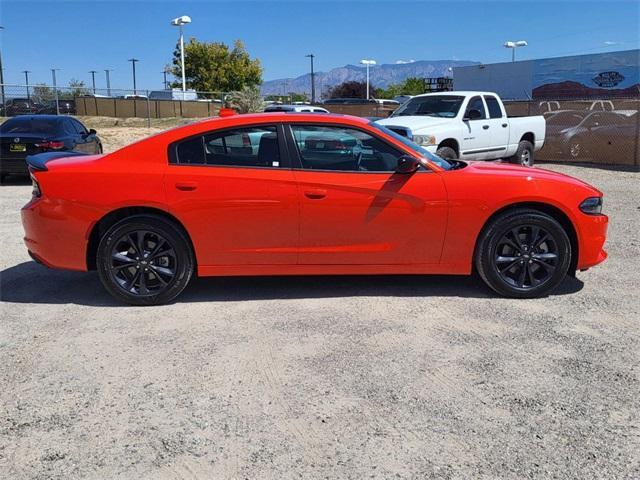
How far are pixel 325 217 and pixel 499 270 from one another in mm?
1565

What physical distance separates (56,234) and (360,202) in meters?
2.57

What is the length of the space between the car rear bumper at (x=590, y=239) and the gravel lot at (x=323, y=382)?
1.13ft

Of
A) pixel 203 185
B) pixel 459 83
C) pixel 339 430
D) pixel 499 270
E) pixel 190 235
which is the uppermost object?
pixel 459 83

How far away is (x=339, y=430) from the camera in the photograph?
10.4 ft

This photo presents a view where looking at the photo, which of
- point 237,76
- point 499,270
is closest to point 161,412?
point 499,270

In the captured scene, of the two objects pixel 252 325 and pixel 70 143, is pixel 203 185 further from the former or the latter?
pixel 70 143

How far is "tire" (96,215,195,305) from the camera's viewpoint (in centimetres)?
503

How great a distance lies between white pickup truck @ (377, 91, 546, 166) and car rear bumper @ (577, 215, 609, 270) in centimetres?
589

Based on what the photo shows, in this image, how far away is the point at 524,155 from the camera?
47.2 feet

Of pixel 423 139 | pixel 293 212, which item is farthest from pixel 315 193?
pixel 423 139

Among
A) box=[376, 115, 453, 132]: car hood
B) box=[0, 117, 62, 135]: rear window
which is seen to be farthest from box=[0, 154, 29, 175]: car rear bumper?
box=[376, 115, 453, 132]: car hood

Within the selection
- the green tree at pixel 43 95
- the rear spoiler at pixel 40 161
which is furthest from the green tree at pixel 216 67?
the rear spoiler at pixel 40 161

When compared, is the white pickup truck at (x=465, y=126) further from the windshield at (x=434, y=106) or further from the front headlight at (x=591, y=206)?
the front headlight at (x=591, y=206)

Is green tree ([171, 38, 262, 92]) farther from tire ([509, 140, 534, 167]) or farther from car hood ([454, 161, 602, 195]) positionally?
car hood ([454, 161, 602, 195])
